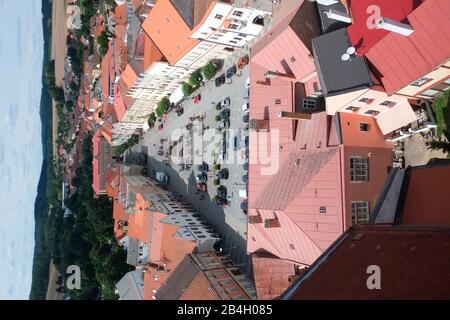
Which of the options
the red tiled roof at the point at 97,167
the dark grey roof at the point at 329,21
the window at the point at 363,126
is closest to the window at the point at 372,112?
the window at the point at 363,126

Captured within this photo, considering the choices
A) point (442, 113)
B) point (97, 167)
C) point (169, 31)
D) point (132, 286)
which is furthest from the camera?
point (97, 167)

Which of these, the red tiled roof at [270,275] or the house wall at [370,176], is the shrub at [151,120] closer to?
the red tiled roof at [270,275]

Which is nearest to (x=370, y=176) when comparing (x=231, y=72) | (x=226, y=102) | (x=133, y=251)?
(x=226, y=102)

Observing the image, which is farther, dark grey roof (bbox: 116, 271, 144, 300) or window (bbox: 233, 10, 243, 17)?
dark grey roof (bbox: 116, 271, 144, 300)

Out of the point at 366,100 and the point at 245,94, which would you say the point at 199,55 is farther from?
the point at 366,100

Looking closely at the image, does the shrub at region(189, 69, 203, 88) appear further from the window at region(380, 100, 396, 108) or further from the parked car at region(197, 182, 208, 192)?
the window at region(380, 100, 396, 108)

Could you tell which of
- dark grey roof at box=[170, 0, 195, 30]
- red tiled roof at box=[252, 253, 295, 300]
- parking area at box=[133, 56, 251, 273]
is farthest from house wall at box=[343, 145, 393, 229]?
dark grey roof at box=[170, 0, 195, 30]
